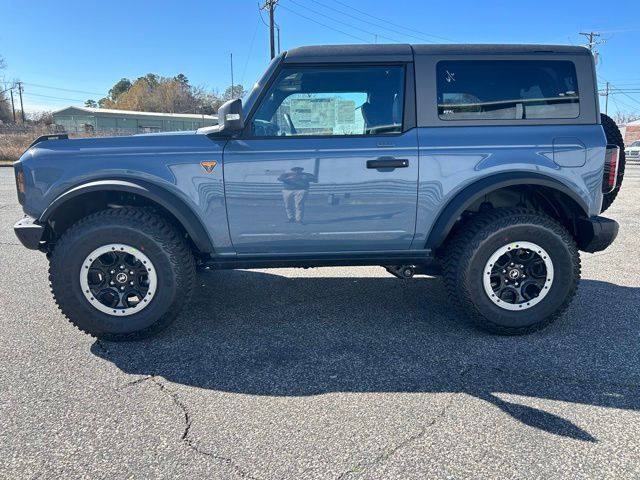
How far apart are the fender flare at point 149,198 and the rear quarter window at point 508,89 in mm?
2001

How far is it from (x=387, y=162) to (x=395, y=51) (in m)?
0.86

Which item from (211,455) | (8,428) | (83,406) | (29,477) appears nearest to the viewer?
(29,477)

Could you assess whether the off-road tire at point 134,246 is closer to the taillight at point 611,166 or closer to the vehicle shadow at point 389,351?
the vehicle shadow at point 389,351

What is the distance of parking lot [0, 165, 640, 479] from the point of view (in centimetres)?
218

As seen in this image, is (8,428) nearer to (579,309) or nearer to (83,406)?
(83,406)

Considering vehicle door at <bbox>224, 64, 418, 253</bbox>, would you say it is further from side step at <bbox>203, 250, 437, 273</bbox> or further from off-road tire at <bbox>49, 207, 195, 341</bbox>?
off-road tire at <bbox>49, 207, 195, 341</bbox>

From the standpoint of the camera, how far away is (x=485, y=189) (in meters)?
3.38

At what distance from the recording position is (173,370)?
10.0ft

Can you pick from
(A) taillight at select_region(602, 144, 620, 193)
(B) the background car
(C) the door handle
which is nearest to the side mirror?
(C) the door handle

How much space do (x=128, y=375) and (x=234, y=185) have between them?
1443 millimetres

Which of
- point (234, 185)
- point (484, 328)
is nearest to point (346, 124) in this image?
point (234, 185)

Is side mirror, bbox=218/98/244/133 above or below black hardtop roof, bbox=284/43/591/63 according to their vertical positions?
below

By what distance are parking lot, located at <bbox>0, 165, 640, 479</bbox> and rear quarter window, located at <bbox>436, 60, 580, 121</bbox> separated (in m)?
1.66

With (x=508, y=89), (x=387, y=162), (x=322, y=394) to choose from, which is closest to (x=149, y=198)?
(x=387, y=162)
